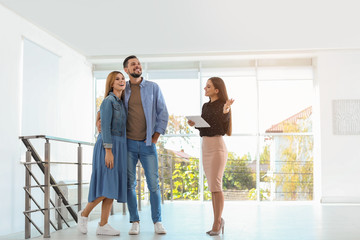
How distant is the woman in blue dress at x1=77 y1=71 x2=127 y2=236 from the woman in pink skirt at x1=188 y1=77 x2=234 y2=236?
0.57m

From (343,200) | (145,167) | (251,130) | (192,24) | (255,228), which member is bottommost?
(343,200)

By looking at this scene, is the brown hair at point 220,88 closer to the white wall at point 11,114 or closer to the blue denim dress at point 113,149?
the blue denim dress at point 113,149

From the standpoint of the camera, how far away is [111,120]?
12.0 ft

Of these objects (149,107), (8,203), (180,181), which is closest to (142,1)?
(149,107)

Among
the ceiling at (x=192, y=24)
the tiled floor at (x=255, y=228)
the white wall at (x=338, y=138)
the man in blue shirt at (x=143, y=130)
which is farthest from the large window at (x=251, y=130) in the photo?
the man in blue shirt at (x=143, y=130)

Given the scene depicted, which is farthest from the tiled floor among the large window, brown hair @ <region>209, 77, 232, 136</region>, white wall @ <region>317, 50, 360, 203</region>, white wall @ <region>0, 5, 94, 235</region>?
the large window

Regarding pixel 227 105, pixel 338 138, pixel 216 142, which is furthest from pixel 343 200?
pixel 227 105

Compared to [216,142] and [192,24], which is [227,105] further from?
[192,24]

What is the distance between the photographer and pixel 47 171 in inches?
151

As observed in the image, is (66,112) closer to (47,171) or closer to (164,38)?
(164,38)

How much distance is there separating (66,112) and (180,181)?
2504 mm

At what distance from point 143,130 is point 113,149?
273mm

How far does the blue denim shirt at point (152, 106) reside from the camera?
3725 mm

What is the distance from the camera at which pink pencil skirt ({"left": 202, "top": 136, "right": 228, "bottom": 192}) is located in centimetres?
370
